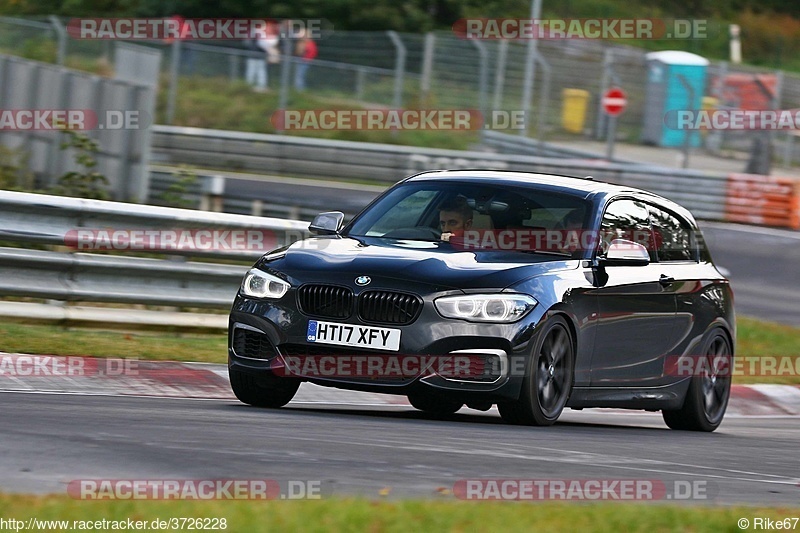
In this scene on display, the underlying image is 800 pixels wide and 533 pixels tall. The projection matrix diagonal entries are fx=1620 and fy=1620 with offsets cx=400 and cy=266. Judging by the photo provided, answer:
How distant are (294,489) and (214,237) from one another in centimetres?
712

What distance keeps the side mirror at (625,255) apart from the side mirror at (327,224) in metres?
1.60

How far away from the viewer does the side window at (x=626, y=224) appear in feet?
32.3

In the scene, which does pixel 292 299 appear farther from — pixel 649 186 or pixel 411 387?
pixel 649 186

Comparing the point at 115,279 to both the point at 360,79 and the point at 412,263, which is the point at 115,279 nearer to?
the point at 412,263

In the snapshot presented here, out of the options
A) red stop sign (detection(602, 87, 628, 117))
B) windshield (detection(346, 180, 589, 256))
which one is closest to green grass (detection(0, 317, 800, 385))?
windshield (detection(346, 180, 589, 256))

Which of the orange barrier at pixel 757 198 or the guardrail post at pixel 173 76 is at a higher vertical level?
the guardrail post at pixel 173 76

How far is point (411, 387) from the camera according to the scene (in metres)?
8.59

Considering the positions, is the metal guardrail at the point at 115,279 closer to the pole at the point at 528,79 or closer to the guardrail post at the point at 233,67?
the pole at the point at 528,79

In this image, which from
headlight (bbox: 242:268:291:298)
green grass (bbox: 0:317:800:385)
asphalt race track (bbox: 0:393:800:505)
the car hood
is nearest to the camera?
asphalt race track (bbox: 0:393:800:505)

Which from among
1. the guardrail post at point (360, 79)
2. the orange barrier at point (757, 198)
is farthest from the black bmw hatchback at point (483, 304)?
the guardrail post at point (360, 79)

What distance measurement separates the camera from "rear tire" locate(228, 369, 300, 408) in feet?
30.1

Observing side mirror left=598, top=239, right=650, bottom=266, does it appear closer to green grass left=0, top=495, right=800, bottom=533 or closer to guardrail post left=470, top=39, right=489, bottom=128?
green grass left=0, top=495, right=800, bottom=533

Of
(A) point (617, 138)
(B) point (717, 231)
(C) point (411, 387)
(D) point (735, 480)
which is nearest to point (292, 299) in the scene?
(C) point (411, 387)

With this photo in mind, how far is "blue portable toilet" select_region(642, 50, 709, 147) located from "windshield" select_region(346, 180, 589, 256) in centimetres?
2086
